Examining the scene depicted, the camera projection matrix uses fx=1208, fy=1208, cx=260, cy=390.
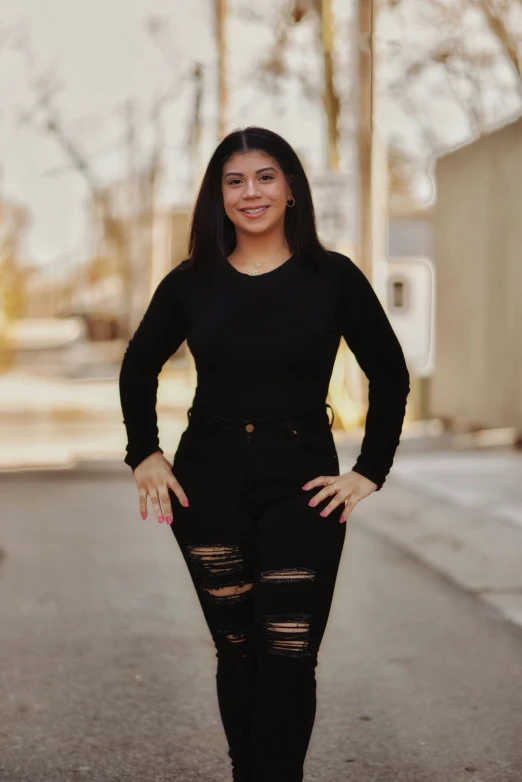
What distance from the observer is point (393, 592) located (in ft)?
22.3

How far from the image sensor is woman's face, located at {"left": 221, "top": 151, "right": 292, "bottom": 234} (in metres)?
3.11

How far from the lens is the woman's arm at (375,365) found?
309cm

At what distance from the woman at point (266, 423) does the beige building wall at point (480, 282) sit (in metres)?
10.9

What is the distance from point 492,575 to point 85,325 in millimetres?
51551

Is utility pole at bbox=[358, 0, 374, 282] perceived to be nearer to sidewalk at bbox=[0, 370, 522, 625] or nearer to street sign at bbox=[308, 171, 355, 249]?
street sign at bbox=[308, 171, 355, 249]

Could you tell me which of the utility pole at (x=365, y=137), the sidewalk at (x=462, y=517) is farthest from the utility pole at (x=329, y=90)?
the sidewalk at (x=462, y=517)

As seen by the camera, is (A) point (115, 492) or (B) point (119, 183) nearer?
(A) point (115, 492)

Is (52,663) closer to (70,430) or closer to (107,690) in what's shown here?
(107,690)

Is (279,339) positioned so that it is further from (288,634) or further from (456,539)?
(456,539)

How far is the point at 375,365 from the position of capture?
315cm

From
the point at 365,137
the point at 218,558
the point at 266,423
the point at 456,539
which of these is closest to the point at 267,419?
the point at 266,423

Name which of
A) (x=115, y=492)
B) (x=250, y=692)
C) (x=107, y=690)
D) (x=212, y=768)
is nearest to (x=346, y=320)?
(x=250, y=692)

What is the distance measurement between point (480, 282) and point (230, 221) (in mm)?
12143

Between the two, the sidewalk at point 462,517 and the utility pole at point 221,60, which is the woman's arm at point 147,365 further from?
the utility pole at point 221,60
